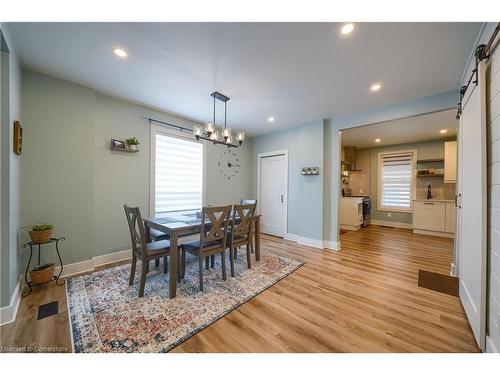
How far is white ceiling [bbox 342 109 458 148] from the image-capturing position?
376cm

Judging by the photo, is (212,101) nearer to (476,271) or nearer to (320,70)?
(320,70)

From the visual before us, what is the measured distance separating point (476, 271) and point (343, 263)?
1685 millimetres

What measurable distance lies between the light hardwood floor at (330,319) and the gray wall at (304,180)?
124cm

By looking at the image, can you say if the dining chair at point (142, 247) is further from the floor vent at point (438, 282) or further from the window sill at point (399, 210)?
the window sill at point (399, 210)

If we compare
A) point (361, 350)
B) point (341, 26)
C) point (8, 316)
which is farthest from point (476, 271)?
point (8, 316)

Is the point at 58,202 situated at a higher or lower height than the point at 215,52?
lower

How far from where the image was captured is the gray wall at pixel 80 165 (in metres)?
2.34

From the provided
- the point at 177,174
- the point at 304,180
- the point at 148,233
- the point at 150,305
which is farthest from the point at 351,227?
the point at 150,305

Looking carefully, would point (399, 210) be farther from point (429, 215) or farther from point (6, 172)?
point (6, 172)

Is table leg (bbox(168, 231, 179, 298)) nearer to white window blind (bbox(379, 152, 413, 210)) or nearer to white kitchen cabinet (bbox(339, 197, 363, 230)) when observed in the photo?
white kitchen cabinet (bbox(339, 197, 363, 230))

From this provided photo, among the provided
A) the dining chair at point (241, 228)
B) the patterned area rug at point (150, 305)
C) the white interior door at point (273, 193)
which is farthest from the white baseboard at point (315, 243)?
the dining chair at point (241, 228)

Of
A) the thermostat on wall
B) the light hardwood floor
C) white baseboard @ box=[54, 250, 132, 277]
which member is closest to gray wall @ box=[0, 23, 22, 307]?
the light hardwood floor

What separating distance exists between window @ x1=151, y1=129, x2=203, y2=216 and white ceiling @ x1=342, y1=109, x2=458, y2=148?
11.2 ft

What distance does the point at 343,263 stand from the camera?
3.08 meters
